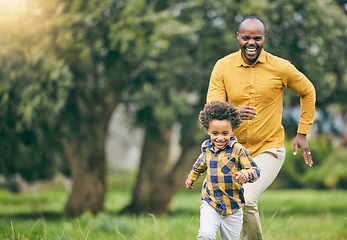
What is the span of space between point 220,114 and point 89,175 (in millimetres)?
8930

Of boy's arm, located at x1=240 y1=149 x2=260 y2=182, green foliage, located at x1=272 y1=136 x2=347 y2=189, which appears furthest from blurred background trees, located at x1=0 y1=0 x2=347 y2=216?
green foliage, located at x1=272 y1=136 x2=347 y2=189

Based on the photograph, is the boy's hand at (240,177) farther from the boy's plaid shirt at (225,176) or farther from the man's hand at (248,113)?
the man's hand at (248,113)

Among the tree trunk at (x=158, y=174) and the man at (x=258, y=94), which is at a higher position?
the man at (x=258, y=94)

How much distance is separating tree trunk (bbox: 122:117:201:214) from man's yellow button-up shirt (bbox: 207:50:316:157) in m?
8.44

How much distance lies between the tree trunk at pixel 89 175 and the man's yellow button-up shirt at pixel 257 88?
8252 millimetres

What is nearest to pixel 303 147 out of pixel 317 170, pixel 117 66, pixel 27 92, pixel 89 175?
pixel 27 92

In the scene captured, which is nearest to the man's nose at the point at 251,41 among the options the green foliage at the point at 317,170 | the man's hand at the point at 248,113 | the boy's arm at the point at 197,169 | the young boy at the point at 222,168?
the man's hand at the point at 248,113

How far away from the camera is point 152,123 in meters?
12.1

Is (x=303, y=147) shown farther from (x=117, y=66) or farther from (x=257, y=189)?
(x=117, y=66)

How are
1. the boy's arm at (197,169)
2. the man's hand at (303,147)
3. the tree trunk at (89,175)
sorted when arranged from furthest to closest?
the tree trunk at (89,175) < the man's hand at (303,147) < the boy's arm at (197,169)

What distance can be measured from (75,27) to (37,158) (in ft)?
11.1

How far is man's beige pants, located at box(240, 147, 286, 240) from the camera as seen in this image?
Result: 12.8 feet

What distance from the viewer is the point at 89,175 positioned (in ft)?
39.3

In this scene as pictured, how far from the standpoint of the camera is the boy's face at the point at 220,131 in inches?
137
